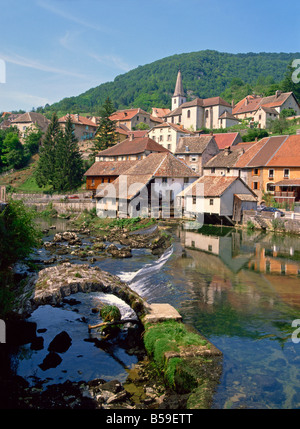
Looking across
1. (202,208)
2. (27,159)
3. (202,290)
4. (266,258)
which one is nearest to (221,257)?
(266,258)

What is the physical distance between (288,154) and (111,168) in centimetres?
2755

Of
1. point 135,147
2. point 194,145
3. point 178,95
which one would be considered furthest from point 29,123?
point 178,95

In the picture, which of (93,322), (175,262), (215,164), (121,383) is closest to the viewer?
(121,383)

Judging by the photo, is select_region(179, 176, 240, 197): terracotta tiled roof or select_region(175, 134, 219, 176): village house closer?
select_region(179, 176, 240, 197): terracotta tiled roof

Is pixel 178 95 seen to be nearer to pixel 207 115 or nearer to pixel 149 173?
pixel 207 115

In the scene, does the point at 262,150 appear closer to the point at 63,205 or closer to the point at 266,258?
the point at 266,258

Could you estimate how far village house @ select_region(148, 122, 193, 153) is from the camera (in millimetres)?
76688

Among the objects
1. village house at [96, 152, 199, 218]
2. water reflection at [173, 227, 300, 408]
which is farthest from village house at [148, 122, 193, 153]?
water reflection at [173, 227, 300, 408]

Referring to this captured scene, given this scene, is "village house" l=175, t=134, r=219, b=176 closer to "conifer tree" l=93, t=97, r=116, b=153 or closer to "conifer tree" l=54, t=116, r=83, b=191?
"conifer tree" l=93, t=97, r=116, b=153

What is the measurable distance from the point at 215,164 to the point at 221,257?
32.0 metres

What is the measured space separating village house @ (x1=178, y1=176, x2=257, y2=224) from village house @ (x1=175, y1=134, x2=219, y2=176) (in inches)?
666

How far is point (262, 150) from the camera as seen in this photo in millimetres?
53000

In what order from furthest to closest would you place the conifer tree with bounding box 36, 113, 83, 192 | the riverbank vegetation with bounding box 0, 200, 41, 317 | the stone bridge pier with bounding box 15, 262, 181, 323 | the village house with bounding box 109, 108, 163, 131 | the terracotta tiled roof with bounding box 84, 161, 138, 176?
the village house with bounding box 109, 108, 163, 131
the conifer tree with bounding box 36, 113, 83, 192
the terracotta tiled roof with bounding box 84, 161, 138, 176
the stone bridge pier with bounding box 15, 262, 181, 323
the riverbank vegetation with bounding box 0, 200, 41, 317

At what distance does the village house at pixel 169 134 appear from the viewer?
252ft
